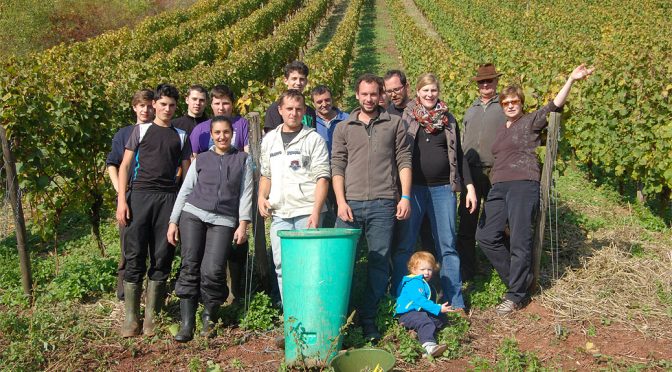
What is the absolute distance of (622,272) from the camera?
5.23 m

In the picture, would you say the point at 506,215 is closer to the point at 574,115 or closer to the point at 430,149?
the point at 430,149

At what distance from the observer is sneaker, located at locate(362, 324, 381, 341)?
430 centimetres

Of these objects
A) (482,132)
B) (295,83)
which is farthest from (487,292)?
(295,83)

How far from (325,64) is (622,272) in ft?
29.6

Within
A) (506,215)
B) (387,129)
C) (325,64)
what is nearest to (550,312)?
(506,215)

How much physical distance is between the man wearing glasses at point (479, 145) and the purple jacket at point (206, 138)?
1791 millimetres

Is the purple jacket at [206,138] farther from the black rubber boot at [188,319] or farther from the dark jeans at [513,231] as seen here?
the dark jeans at [513,231]

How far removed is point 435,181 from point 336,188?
81cm

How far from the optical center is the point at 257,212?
4.90 m

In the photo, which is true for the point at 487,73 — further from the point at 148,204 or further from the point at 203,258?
the point at 148,204

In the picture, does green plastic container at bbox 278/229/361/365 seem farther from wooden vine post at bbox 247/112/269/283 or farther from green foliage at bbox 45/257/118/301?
green foliage at bbox 45/257/118/301

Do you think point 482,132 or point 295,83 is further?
point 295,83

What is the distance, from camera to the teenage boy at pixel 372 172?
14.1 ft

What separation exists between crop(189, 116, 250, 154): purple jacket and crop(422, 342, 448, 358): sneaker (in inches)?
77.5
